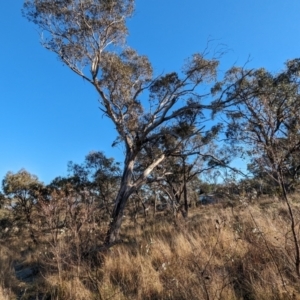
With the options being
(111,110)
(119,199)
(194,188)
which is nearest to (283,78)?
(111,110)

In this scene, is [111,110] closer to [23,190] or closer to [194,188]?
[23,190]

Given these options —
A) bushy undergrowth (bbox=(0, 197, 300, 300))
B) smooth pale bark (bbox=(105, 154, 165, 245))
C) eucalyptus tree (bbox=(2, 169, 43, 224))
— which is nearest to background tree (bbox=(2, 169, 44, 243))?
eucalyptus tree (bbox=(2, 169, 43, 224))

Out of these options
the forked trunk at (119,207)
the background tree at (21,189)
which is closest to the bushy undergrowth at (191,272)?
the forked trunk at (119,207)

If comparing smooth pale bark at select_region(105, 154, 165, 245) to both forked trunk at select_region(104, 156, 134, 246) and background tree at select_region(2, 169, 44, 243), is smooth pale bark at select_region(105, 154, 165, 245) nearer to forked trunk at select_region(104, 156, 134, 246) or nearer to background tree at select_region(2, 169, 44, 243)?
forked trunk at select_region(104, 156, 134, 246)

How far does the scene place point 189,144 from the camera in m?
17.3

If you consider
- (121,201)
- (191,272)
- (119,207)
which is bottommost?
(191,272)

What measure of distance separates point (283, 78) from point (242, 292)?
36.5 ft

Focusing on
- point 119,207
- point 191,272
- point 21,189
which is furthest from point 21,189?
point 191,272

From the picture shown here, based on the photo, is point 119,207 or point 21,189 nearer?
point 119,207

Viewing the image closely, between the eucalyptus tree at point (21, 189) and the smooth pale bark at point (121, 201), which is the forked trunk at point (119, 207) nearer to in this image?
the smooth pale bark at point (121, 201)

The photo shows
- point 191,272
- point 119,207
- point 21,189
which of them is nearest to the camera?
point 191,272

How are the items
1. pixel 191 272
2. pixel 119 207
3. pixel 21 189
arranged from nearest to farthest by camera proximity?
pixel 191 272, pixel 119 207, pixel 21 189

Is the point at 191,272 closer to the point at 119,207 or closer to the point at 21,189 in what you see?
the point at 119,207

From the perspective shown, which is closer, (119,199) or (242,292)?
(242,292)
